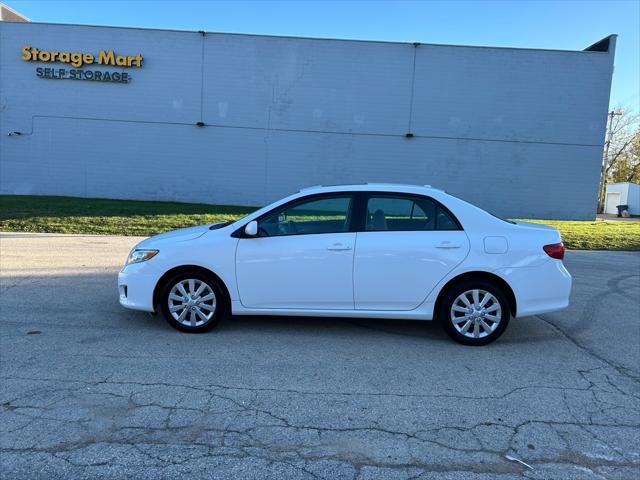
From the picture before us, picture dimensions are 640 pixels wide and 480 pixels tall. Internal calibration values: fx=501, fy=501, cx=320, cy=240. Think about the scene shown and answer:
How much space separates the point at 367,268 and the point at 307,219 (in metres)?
0.84

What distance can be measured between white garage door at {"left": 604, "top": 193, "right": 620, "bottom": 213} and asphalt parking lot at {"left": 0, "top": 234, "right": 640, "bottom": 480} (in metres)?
39.3

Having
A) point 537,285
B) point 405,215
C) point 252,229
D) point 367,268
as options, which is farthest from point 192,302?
point 537,285

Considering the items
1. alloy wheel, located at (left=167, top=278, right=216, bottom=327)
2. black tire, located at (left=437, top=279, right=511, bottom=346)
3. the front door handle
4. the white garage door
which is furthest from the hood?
the white garage door

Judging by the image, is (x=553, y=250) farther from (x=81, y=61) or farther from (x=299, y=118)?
(x=81, y=61)

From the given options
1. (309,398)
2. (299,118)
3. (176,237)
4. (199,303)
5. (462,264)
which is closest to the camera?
(309,398)

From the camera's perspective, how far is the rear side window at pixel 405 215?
5227 millimetres

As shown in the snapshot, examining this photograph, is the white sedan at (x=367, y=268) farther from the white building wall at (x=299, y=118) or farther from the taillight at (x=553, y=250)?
the white building wall at (x=299, y=118)

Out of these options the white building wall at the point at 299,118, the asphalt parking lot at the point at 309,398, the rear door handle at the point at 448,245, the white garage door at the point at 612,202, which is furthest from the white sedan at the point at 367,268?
the white garage door at the point at 612,202

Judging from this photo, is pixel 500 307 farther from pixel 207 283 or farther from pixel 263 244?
pixel 207 283

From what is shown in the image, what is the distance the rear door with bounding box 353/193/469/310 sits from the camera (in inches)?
200

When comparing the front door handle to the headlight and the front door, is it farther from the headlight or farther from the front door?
the headlight

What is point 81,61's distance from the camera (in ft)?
72.2

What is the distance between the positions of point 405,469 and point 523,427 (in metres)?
1.06

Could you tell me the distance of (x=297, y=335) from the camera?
5.35 m
